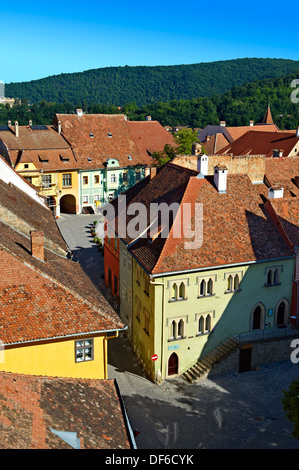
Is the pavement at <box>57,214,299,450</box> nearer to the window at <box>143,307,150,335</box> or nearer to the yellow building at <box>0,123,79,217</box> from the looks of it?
the window at <box>143,307,150,335</box>

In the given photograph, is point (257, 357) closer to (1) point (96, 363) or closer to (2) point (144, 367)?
(2) point (144, 367)

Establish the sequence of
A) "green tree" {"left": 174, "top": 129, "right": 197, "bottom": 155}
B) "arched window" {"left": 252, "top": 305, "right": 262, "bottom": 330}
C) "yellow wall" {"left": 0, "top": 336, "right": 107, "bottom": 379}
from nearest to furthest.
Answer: "yellow wall" {"left": 0, "top": 336, "right": 107, "bottom": 379}
"arched window" {"left": 252, "top": 305, "right": 262, "bottom": 330}
"green tree" {"left": 174, "top": 129, "right": 197, "bottom": 155}

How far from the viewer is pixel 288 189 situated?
42.0m

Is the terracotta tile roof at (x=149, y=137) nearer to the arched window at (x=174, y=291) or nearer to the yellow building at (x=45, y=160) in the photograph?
the yellow building at (x=45, y=160)

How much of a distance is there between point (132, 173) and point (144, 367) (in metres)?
43.1

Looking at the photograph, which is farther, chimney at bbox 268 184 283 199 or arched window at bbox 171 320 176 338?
chimney at bbox 268 184 283 199

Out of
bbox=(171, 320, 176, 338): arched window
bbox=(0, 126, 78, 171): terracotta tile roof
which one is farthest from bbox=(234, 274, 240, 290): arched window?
bbox=(0, 126, 78, 171): terracotta tile roof

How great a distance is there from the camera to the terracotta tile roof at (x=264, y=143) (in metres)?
63.9

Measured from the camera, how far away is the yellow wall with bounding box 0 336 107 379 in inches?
878

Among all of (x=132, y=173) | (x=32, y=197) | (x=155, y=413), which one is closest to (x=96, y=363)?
(x=155, y=413)

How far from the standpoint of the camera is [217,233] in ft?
107

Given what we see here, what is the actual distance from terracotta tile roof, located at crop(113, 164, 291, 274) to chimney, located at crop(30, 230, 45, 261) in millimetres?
6869

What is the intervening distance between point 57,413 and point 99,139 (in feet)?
188
